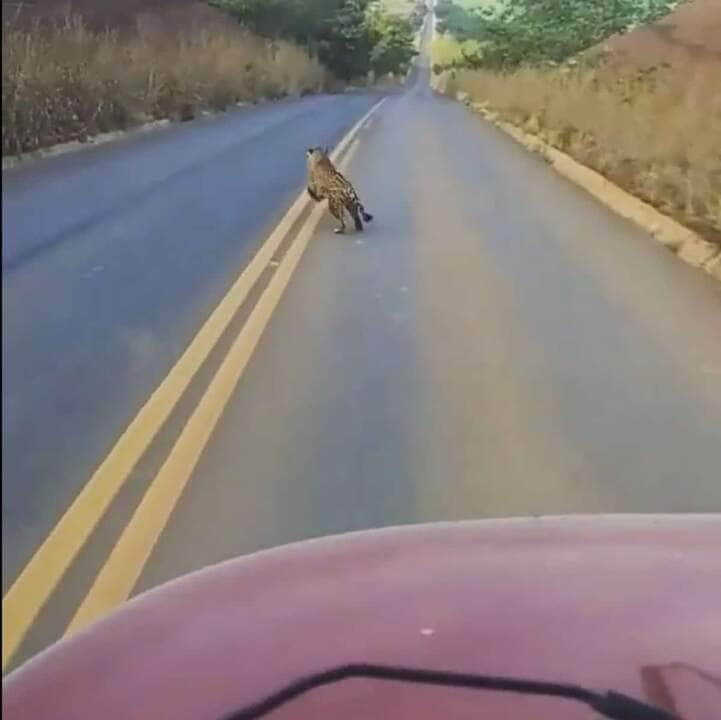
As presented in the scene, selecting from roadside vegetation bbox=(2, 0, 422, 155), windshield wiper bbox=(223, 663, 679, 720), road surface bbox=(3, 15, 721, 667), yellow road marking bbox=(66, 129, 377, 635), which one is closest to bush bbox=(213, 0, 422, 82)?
roadside vegetation bbox=(2, 0, 422, 155)

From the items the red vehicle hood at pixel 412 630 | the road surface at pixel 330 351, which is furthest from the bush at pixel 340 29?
Result: the red vehicle hood at pixel 412 630

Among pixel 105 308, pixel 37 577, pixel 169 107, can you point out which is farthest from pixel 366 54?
pixel 37 577

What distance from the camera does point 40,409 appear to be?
1.57 ft

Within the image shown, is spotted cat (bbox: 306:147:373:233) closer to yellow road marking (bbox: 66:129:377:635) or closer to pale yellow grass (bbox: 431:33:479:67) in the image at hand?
yellow road marking (bbox: 66:129:377:635)

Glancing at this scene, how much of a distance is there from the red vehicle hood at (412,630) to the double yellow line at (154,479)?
0.12ft

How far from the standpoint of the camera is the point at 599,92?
5.26 feet

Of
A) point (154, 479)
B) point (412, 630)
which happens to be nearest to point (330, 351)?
point (154, 479)

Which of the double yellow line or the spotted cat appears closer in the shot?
the double yellow line

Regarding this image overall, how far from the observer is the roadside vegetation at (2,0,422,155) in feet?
2.81

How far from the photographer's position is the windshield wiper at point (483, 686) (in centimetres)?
59

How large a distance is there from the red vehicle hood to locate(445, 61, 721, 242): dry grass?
616mm

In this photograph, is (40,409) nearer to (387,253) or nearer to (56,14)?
(56,14)

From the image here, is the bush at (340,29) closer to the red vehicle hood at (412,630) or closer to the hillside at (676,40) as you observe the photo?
the hillside at (676,40)

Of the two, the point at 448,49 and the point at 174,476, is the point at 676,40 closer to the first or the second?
the point at 448,49
